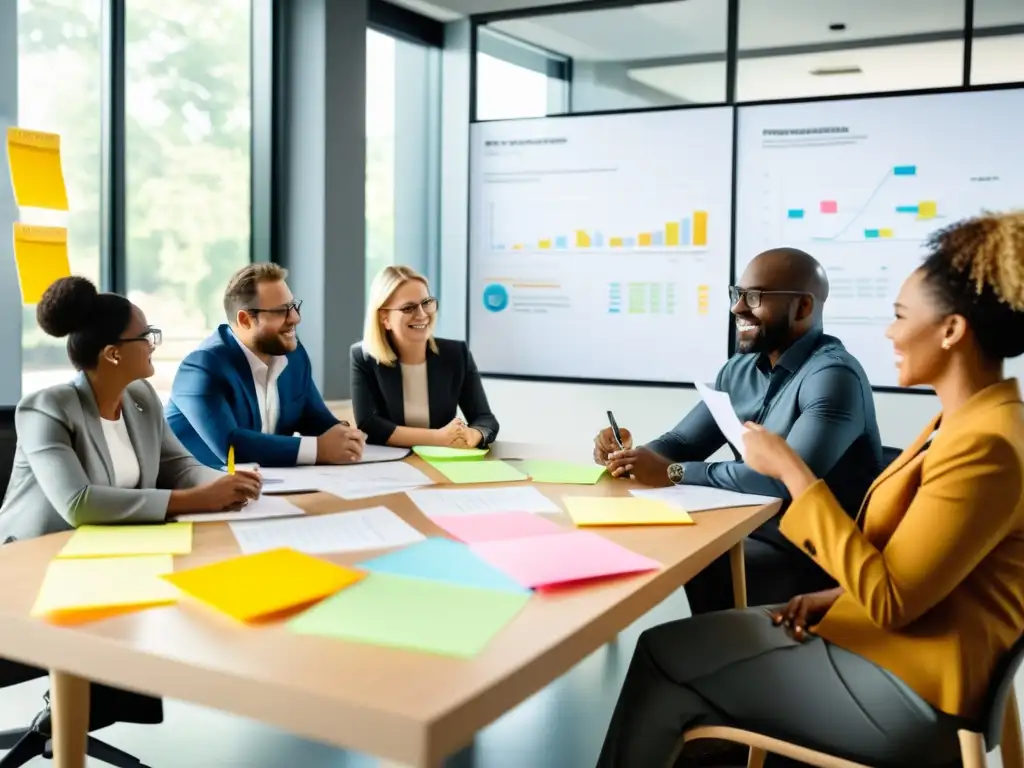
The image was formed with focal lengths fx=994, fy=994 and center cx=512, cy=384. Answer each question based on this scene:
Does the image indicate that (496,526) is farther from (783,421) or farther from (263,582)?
(783,421)

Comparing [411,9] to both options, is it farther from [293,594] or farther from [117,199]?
[293,594]

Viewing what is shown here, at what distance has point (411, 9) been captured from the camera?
5250 millimetres

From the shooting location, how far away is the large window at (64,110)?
3543 mm

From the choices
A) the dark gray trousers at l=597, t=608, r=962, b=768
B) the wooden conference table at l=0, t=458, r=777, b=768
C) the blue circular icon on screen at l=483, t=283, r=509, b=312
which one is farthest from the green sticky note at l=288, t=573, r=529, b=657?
the blue circular icon on screen at l=483, t=283, r=509, b=312

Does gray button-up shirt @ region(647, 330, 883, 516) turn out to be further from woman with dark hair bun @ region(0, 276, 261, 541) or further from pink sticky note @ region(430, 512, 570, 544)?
woman with dark hair bun @ region(0, 276, 261, 541)

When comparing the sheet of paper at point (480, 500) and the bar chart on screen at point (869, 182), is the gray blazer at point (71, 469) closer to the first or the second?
the sheet of paper at point (480, 500)

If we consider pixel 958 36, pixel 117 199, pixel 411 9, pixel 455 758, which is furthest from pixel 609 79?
pixel 455 758

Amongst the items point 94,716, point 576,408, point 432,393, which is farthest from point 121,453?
point 576,408

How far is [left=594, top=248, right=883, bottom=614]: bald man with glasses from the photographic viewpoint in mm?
→ 2402

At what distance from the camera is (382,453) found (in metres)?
2.89

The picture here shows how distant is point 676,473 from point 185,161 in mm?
2822

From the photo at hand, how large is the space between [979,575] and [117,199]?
11.6 feet

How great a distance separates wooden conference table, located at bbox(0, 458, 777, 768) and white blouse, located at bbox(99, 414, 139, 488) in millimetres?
548

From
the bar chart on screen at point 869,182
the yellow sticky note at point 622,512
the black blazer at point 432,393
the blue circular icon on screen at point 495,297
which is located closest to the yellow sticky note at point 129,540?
the yellow sticky note at point 622,512
